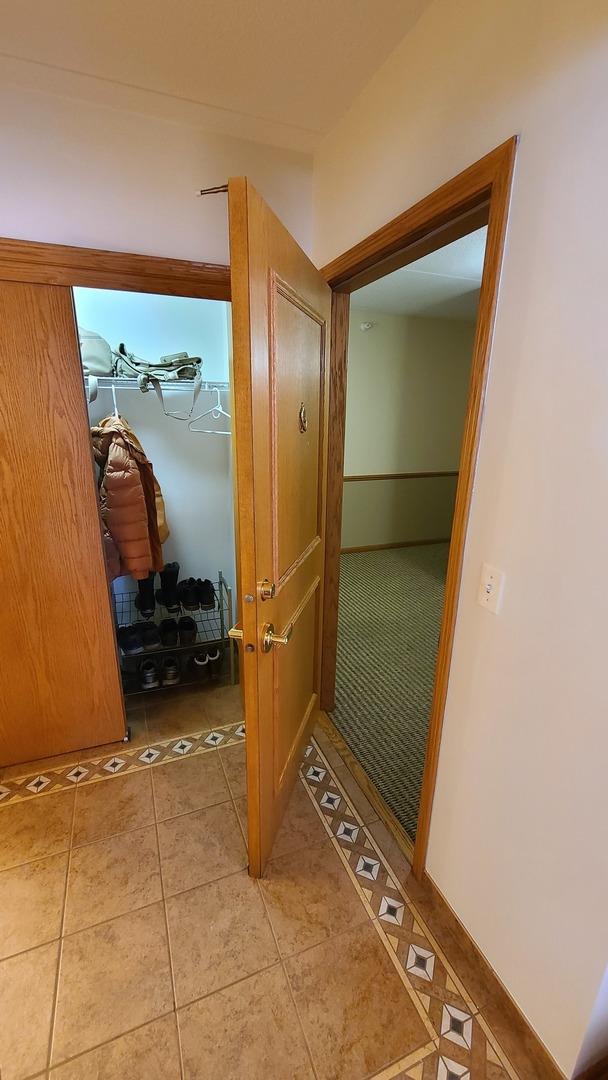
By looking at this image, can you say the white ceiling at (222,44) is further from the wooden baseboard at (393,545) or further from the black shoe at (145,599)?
the wooden baseboard at (393,545)

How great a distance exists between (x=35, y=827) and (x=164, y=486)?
5.31ft

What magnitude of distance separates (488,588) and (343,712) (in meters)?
1.45

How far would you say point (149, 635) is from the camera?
2.25 metres

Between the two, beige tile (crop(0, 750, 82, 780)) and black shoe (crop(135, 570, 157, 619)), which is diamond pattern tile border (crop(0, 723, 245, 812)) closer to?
beige tile (crop(0, 750, 82, 780))

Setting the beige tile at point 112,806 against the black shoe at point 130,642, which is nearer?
the beige tile at point 112,806

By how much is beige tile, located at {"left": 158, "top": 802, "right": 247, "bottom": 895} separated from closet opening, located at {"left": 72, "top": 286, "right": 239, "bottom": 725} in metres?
0.50

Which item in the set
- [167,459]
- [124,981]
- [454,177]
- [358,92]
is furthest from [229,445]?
[124,981]

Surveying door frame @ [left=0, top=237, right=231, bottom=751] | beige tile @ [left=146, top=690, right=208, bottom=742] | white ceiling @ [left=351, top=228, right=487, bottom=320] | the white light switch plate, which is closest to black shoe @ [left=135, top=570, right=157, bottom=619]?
beige tile @ [left=146, top=690, right=208, bottom=742]

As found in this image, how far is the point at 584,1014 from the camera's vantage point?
925mm

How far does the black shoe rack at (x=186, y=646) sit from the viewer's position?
2.28m

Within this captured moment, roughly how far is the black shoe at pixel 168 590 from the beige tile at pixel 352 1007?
1.55m

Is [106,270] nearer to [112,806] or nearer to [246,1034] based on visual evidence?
[112,806]

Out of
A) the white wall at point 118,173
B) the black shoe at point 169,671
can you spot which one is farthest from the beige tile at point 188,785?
the white wall at point 118,173

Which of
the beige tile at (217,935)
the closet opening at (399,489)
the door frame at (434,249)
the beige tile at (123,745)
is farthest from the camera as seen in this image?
the closet opening at (399,489)
